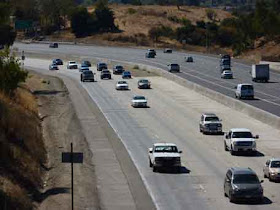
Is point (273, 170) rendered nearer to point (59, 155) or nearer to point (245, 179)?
point (245, 179)

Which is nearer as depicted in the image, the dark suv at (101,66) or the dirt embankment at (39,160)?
the dirt embankment at (39,160)

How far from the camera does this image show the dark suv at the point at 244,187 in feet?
114

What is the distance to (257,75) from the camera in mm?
102562

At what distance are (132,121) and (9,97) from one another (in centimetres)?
1062

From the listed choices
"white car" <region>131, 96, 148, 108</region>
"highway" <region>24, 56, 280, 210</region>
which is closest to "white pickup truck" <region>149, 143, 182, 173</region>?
"highway" <region>24, 56, 280, 210</region>

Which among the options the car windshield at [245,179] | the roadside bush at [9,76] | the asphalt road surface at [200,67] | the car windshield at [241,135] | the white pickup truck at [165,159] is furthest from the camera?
the asphalt road surface at [200,67]

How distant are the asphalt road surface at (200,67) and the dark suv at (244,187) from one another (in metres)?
32.8

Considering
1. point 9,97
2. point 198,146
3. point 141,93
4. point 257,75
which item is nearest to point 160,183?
point 198,146

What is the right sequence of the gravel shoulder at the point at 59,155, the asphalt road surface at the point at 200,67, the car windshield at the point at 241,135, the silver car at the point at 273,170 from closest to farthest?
1. the gravel shoulder at the point at 59,155
2. the silver car at the point at 273,170
3. the car windshield at the point at 241,135
4. the asphalt road surface at the point at 200,67

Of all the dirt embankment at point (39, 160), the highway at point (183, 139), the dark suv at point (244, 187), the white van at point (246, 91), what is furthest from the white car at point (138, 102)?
the dark suv at point (244, 187)

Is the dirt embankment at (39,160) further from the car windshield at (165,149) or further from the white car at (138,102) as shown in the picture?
the white car at (138,102)

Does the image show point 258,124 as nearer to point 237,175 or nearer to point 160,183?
point 160,183

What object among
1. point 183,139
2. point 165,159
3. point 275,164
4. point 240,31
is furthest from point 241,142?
point 240,31

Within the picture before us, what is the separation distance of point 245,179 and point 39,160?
15.3m
